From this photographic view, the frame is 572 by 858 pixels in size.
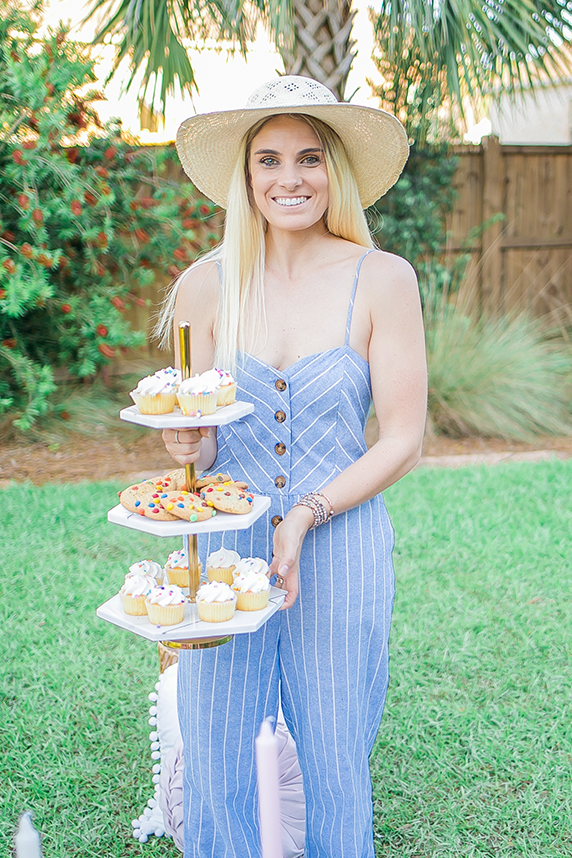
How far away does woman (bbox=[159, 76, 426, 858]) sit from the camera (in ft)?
5.67

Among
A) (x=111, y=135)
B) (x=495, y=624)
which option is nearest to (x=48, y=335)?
(x=111, y=135)

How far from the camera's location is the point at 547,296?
350 inches

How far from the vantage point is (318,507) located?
1646 mm

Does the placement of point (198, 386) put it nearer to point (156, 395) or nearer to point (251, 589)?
point (156, 395)

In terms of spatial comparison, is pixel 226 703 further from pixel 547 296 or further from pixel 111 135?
pixel 547 296

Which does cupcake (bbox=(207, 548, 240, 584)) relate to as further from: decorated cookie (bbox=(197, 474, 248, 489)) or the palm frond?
→ the palm frond

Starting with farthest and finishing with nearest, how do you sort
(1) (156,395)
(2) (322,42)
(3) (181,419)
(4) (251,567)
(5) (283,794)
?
(2) (322,42), (5) (283,794), (4) (251,567), (1) (156,395), (3) (181,419)

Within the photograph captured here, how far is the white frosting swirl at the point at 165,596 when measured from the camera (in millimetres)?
1532

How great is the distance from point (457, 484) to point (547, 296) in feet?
13.3

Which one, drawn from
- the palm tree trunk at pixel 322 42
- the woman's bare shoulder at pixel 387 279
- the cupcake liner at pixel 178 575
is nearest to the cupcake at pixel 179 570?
the cupcake liner at pixel 178 575

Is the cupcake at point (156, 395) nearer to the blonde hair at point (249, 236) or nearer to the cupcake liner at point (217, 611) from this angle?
the blonde hair at point (249, 236)

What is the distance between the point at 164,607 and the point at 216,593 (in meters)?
0.10

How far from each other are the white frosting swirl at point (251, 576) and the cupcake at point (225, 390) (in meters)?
0.33

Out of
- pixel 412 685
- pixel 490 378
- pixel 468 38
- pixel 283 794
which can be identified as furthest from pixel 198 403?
pixel 490 378
